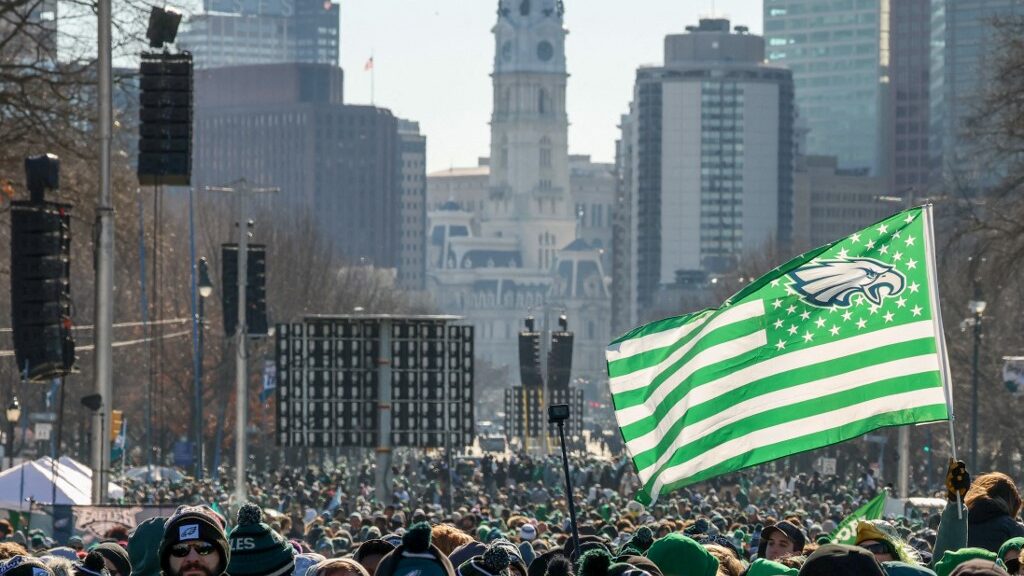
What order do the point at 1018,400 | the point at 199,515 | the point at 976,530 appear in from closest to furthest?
1. the point at 199,515
2. the point at 976,530
3. the point at 1018,400

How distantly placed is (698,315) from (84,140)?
21466 millimetres

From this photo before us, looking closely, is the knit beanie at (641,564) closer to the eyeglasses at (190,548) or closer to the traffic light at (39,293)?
the eyeglasses at (190,548)

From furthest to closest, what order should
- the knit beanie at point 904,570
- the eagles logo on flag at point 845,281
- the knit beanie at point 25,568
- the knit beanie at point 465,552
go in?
the eagles logo on flag at point 845,281 < the knit beanie at point 465,552 < the knit beanie at point 904,570 < the knit beanie at point 25,568

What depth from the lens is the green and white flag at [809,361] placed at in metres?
14.0

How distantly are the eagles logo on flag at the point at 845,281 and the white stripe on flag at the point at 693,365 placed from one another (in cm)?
37

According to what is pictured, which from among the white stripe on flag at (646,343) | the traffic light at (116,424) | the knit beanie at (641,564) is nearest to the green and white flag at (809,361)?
the white stripe on flag at (646,343)

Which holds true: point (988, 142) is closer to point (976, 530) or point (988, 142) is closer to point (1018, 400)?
point (1018, 400)

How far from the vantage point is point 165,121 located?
82.9 ft

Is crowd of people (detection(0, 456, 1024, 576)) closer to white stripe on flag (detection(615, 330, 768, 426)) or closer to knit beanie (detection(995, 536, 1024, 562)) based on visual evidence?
knit beanie (detection(995, 536, 1024, 562))

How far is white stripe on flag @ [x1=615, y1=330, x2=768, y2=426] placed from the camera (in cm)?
1459

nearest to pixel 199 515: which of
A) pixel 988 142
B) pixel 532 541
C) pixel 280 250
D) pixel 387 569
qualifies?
pixel 387 569

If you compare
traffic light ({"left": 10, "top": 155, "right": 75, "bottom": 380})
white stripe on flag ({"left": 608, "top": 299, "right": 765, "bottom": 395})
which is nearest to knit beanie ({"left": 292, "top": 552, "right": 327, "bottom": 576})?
white stripe on flag ({"left": 608, "top": 299, "right": 765, "bottom": 395})

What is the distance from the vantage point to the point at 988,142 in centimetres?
4222

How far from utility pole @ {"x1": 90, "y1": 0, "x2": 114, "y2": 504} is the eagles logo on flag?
549 inches
